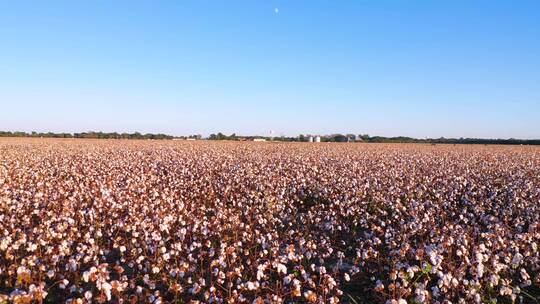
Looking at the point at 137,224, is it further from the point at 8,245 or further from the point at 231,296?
the point at 231,296

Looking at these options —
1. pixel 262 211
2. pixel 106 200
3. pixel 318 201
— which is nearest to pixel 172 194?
pixel 106 200

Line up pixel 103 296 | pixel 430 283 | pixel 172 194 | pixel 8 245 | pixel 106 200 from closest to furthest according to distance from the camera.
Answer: pixel 103 296, pixel 430 283, pixel 8 245, pixel 106 200, pixel 172 194

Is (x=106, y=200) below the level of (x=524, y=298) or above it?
above

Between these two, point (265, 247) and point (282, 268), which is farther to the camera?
point (265, 247)

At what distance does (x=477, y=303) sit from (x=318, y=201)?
26.9ft

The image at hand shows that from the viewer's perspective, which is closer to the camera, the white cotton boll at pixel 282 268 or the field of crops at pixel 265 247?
the field of crops at pixel 265 247

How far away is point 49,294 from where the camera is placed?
19.9ft

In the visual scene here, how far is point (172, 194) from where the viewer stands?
11766 mm

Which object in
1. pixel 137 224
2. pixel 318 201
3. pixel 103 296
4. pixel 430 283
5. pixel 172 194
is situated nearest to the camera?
pixel 103 296

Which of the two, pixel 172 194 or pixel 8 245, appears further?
pixel 172 194

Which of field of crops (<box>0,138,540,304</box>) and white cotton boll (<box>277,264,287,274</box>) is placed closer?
field of crops (<box>0,138,540,304</box>)

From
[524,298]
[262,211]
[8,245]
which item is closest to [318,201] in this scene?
[262,211]

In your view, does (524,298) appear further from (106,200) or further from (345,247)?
(106,200)

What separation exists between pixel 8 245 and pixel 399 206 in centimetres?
879
